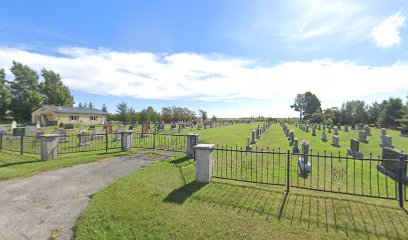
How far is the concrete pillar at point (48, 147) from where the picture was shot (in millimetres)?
10586

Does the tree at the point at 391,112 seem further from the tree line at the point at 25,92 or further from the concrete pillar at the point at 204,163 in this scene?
the tree line at the point at 25,92

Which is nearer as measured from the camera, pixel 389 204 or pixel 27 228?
pixel 27 228

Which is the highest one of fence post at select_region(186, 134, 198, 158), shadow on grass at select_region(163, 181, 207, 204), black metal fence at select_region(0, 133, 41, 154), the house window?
the house window

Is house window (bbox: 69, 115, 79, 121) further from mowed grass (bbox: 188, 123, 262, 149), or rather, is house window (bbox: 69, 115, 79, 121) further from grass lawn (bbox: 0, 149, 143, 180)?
grass lawn (bbox: 0, 149, 143, 180)

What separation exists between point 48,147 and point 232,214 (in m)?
10.1

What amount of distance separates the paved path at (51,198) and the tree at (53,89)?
61.0 m

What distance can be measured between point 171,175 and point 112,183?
1956mm

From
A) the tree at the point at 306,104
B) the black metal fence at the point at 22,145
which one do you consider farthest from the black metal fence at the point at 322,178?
the tree at the point at 306,104

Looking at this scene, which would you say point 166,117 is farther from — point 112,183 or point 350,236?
point 350,236

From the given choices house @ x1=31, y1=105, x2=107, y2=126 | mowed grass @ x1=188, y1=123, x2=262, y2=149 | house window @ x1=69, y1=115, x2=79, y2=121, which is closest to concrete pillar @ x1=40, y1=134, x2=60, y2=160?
mowed grass @ x1=188, y1=123, x2=262, y2=149

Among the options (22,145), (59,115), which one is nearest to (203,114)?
(59,115)

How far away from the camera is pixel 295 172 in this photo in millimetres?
8406

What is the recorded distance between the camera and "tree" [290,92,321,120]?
8919 centimetres

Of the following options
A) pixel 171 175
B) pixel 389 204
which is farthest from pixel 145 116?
pixel 389 204
